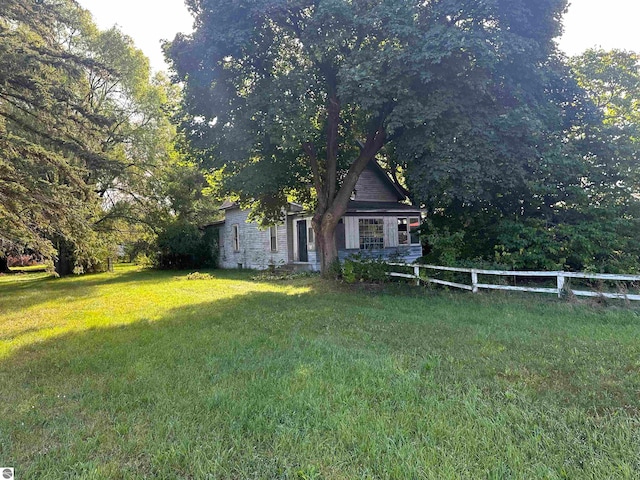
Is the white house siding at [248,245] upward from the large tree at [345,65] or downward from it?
downward

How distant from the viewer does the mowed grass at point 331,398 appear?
262 centimetres

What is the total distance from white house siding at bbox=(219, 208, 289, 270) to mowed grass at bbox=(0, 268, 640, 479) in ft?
40.8

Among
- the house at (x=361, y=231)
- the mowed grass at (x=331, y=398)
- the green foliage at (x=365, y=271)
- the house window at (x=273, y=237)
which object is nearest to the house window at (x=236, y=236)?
the house at (x=361, y=231)

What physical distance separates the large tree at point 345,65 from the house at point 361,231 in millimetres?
5658

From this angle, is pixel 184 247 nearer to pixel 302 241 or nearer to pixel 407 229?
pixel 302 241

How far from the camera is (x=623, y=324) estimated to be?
6.14m

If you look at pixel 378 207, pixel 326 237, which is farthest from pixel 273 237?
pixel 326 237

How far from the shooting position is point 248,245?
21938mm

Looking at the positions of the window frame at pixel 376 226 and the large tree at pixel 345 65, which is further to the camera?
the window frame at pixel 376 226

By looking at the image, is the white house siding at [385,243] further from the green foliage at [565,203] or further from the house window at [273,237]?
the green foliage at [565,203]

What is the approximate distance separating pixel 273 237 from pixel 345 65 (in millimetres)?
12155

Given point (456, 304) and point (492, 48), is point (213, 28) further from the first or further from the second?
point (456, 304)

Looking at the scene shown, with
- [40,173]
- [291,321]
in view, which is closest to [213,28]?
[40,173]

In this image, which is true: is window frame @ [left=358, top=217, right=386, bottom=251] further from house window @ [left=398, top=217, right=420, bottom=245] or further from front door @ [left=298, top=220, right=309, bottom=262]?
front door @ [left=298, top=220, right=309, bottom=262]
